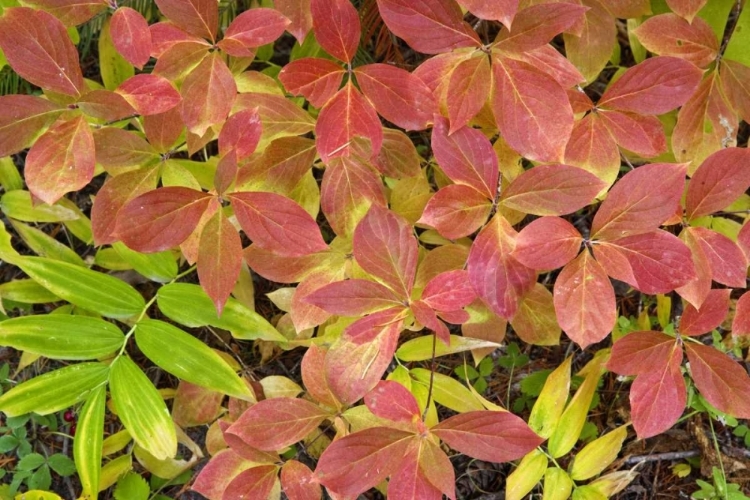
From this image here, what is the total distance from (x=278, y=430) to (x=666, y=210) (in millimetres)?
872

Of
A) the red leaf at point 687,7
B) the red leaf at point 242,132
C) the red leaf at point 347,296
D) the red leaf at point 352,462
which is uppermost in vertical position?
the red leaf at point 687,7

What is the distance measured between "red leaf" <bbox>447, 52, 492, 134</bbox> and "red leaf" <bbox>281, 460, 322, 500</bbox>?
78 centimetres

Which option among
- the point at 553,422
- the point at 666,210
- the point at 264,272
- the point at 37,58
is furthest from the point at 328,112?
the point at 553,422

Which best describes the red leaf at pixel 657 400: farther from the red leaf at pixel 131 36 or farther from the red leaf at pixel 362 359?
the red leaf at pixel 131 36

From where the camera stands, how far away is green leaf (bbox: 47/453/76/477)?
5.48ft

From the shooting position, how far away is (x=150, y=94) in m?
1.17

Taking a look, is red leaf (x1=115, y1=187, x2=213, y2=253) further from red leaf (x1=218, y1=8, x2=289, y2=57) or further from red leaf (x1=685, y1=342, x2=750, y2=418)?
red leaf (x1=685, y1=342, x2=750, y2=418)

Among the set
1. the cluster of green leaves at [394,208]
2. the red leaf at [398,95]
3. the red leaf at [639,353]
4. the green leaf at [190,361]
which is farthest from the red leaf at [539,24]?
the green leaf at [190,361]

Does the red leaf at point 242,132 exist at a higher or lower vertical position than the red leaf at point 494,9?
lower

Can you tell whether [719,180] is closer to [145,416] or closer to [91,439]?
[145,416]

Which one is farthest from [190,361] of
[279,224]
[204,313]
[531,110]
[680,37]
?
[680,37]

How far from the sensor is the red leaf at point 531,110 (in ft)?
3.65

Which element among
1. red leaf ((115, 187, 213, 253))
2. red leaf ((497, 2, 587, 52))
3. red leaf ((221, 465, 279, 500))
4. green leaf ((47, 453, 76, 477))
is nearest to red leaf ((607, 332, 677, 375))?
red leaf ((497, 2, 587, 52))

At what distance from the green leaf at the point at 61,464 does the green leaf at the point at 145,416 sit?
416 millimetres
